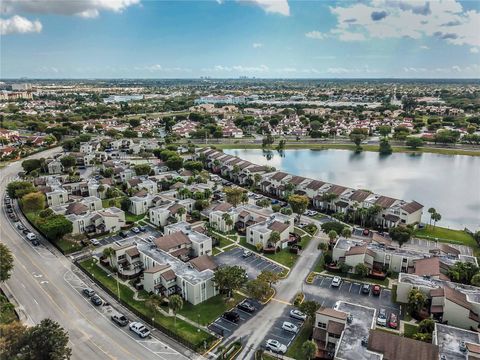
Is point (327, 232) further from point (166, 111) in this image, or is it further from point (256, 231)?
point (166, 111)

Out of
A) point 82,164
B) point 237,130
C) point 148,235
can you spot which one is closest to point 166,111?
point 237,130

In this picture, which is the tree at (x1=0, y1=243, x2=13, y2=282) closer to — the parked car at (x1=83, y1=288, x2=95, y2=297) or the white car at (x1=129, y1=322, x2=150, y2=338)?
the parked car at (x1=83, y1=288, x2=95, y2=297)

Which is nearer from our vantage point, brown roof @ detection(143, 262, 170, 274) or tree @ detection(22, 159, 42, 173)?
brown roof @ detection(143, 262, 170, 274)

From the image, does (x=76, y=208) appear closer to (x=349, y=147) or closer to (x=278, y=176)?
(x=278, y=176)

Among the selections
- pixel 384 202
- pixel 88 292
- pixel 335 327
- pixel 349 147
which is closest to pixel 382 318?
pixel 335 327

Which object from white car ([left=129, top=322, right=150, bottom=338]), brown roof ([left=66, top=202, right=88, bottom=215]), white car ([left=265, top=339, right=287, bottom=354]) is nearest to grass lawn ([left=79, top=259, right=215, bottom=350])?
white car ([left=129, top=322, right=150, bottom=338])

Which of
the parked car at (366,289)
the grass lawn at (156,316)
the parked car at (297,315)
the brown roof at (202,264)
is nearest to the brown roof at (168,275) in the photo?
the brown roof at (202,264)

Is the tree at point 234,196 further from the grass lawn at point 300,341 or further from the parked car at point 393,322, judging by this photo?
the parked car at point 393,322
